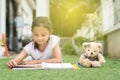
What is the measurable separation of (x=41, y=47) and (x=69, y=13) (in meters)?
22.3

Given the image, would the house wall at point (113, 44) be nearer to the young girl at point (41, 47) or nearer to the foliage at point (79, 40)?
the foliage at point (79, 40)

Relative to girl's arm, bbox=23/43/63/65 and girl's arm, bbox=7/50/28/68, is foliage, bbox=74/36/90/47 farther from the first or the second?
girl's arm, bbox=7/50/28/68

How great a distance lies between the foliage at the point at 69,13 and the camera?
26797 mm

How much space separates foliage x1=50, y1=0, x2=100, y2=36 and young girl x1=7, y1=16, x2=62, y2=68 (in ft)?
71.6

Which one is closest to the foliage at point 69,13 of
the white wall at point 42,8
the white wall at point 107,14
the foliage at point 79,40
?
the white wall at point 42,8

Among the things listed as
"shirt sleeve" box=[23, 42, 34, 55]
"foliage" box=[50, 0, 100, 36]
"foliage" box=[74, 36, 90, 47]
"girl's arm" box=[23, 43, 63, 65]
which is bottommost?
"girl's arm" box=[23, 43, 63, 65]

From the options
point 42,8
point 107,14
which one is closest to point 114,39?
point 107,14

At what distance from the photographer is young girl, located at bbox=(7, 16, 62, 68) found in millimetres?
4387

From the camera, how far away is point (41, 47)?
15.5 feet

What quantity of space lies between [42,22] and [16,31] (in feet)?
35.7

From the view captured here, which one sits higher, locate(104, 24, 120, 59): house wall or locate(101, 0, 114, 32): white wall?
locate(101, 0, 114, 32): white wall

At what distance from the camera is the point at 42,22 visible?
443 centimetres

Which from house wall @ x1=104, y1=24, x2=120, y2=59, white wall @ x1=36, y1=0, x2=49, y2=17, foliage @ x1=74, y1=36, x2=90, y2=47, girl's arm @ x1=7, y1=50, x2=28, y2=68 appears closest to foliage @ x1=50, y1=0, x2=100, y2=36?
white wall @ x1=36, y1=0, x2=49, y2=17

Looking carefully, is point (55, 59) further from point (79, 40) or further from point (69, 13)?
point (69, 13)
